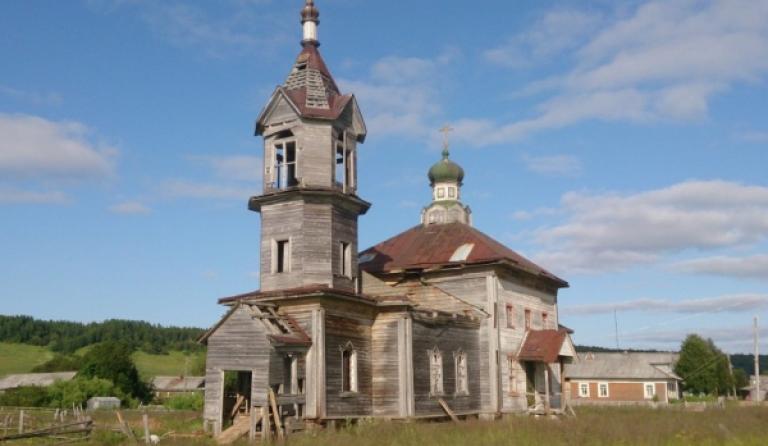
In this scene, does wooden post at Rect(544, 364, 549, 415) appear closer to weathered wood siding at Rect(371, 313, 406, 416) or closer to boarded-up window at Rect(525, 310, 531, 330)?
boarded-up window at Rect(525, 310, 531, 330)

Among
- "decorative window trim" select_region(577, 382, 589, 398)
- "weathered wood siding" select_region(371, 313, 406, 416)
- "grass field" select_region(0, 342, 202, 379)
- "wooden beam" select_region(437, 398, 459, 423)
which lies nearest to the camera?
"weathered wood siding" select_region(371, 313, 406, 416)

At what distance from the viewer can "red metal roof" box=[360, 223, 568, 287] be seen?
32750 mm

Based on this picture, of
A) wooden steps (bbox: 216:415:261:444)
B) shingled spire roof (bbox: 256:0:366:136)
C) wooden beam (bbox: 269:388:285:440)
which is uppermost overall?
shingled spire roof (bbox: 256:0:366:136)

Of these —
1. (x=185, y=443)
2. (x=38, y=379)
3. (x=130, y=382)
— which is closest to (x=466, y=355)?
(x=185, y=443)

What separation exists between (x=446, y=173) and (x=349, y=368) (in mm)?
17761

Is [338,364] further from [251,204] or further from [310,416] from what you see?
[251,204]

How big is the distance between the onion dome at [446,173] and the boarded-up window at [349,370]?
17.1m

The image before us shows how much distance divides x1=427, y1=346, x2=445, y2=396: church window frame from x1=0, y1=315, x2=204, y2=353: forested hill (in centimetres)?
10766

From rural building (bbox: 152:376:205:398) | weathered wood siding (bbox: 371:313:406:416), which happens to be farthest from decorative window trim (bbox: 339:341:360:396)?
rural building (bbox: 152:376:205:398)

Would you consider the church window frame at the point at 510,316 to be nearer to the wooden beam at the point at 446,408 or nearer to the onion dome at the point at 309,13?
the wooden beam at the point at 446,408

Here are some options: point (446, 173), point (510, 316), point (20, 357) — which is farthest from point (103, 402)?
point (20, 357)

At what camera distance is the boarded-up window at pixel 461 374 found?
98.3 ft

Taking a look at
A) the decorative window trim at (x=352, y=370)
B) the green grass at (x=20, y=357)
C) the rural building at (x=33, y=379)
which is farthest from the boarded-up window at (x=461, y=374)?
the green grass at (x=20, y=357)

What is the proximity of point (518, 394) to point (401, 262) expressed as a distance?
741cm
